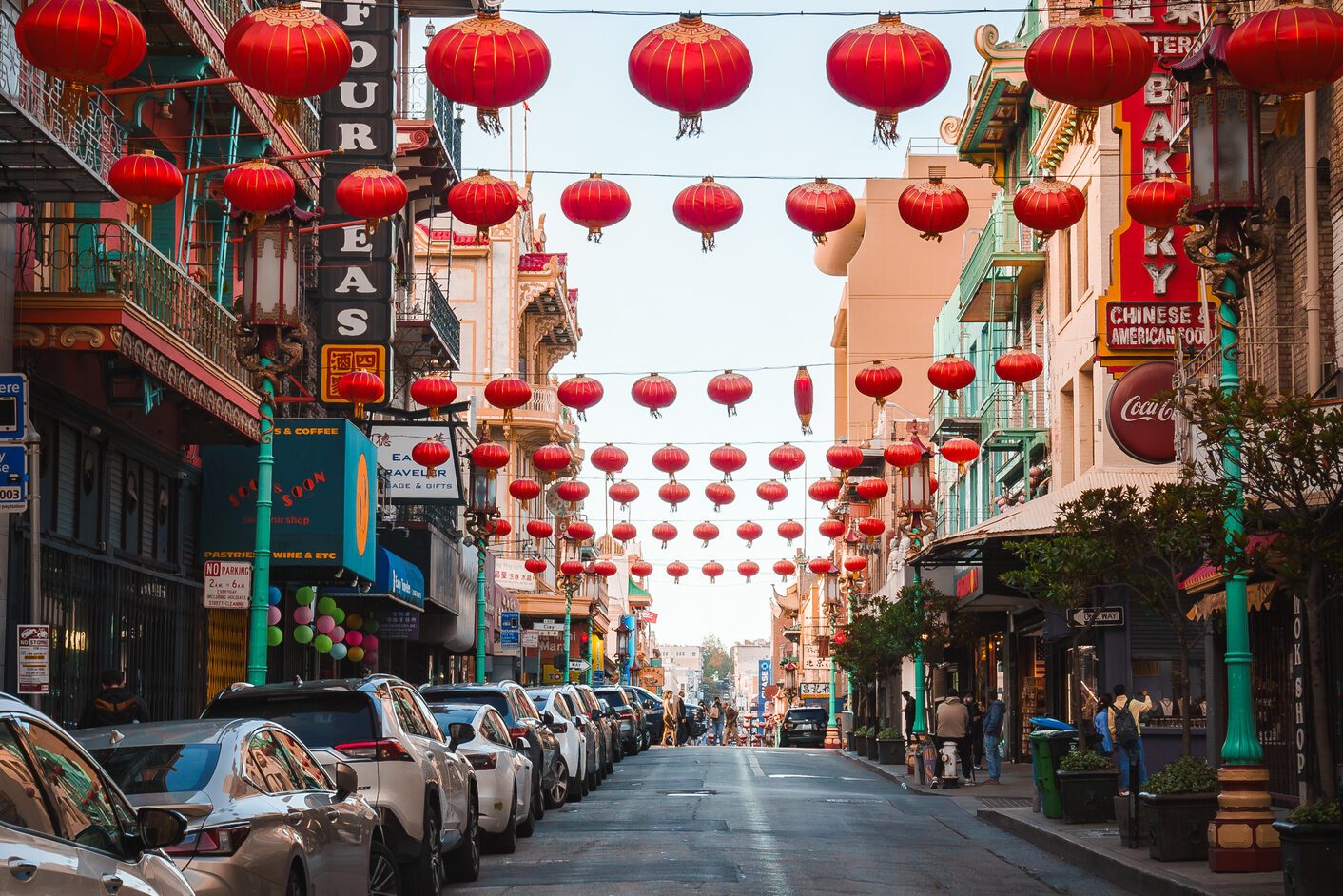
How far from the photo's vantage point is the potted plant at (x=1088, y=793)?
22109 millimetres

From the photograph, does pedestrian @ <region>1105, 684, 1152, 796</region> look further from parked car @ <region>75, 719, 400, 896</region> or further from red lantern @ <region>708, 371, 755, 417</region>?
parked car @ <region>75, 719, 400, 896</region>

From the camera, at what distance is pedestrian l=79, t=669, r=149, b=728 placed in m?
18.5

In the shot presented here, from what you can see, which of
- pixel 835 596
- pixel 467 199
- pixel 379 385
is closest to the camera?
pixel 467 199

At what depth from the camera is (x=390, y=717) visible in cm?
1406

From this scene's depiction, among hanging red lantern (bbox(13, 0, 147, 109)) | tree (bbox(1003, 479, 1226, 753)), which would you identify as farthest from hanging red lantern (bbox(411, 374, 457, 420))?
hanging red lantern (bbox(13, 0, 147, 109))

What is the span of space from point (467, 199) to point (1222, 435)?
8279 mm

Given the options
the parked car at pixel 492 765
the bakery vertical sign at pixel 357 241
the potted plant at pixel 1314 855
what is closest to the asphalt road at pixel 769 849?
the parked car at pixel 492 765

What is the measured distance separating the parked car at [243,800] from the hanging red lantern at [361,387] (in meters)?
19.6

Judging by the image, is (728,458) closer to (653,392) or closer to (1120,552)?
(653,392)

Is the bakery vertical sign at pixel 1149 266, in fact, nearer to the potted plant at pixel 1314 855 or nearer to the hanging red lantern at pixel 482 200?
the hanging red lantern at pixel 482 200

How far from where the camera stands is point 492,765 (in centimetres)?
1825

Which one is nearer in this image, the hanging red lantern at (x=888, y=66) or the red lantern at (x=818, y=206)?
the hanging red lantern at (x=888, y=66)

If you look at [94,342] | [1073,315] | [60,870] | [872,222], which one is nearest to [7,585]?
Answer: [94,342]

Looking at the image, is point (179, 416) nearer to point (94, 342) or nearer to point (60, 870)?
point (94, 342)
